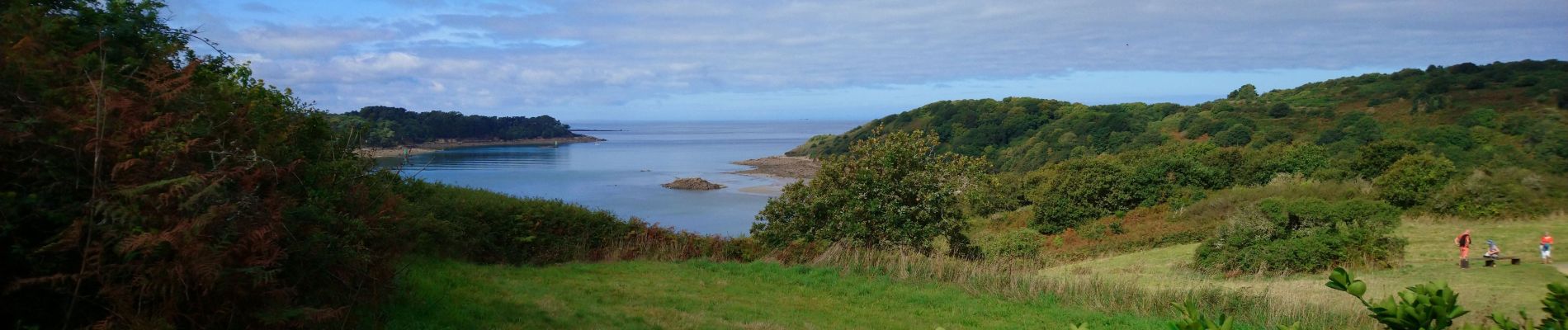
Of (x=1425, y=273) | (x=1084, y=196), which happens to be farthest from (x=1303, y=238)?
(x=1084, y=196)

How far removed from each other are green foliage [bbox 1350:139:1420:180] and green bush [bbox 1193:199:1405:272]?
45.6 ft

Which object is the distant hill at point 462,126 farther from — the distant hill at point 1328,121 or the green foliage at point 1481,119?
the green foliage at point 1481,119

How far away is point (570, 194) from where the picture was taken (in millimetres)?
53250

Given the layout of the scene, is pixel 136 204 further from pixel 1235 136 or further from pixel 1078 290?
pixel 1235 136

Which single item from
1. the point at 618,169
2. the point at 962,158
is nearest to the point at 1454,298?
the point at 962,158

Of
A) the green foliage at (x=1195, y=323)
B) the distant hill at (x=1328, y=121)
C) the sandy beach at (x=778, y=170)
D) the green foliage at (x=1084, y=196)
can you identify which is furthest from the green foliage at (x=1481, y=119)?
the green foliage at (x=1195, y=323)

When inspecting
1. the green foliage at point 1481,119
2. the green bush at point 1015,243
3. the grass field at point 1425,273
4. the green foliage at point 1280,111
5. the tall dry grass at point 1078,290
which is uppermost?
the green foliage at point 1280,111

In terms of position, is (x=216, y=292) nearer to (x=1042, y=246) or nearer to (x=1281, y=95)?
(x=1042, y=246)

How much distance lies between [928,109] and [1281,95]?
35561 millimetres

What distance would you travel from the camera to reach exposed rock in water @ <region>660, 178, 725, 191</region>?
57.8 metres

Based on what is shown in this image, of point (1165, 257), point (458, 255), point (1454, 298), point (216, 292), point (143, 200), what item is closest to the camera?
point (1454, 298)

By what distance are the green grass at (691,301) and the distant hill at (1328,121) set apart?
2164 cm

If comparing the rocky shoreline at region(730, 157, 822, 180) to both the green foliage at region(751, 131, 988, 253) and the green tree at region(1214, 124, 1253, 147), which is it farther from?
the green foliage at region(751, 131, 988, 253)

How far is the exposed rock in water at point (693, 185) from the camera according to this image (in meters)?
57.8
